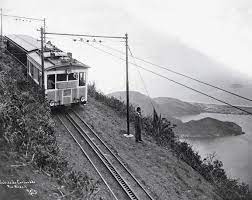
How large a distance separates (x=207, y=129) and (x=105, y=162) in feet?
57.9

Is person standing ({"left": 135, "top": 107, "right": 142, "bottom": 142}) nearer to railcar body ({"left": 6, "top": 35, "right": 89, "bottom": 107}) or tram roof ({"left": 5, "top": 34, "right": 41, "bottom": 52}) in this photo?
railcar body ({"left": 6, "top": 35, "right": 89, "bottom": 107})

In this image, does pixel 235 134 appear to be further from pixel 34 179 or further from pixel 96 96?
pixel 34 179

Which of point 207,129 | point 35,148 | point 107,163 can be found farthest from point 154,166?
point 207,129

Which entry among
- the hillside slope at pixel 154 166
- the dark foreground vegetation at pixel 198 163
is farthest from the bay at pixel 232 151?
the hillside slope at pixel 154 166

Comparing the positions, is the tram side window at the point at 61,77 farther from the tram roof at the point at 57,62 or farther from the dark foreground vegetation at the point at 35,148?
the dark foreground vegetation at the point at 35,148

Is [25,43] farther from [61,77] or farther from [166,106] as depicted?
[166,106]

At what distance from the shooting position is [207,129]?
2900 centimetres

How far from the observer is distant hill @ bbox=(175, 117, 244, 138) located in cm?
2841

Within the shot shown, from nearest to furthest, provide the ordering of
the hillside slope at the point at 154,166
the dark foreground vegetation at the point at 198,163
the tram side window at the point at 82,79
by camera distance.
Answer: the hillside slope at the point at 154,166 < the dark foreground vegetation at the point at 198,163 < the tram side window at the point at 82,79

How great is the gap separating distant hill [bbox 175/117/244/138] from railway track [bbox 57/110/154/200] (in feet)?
43.7

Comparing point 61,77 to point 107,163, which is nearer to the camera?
point 107,163

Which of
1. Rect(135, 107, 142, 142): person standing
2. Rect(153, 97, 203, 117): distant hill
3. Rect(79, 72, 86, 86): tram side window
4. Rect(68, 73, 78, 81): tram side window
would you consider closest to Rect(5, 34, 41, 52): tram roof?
Rect(68, 73, 78, 81): tram side window

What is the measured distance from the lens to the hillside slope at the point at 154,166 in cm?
1271

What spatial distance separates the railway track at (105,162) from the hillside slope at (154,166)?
45cm
